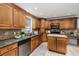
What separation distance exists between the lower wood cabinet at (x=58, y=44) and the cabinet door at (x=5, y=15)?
98.1 inches

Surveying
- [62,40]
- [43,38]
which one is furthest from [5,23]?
[43,38]

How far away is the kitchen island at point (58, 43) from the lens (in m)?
4.44

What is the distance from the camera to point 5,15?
2.85m

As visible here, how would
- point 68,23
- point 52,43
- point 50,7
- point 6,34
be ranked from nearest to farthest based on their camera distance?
1. point 6,34
2. point 50,7
3. point 52,43
4. point 68,23

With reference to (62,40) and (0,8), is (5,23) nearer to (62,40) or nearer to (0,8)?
(0,8)

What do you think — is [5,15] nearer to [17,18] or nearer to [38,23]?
[17,18]

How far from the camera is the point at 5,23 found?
2.82 metres

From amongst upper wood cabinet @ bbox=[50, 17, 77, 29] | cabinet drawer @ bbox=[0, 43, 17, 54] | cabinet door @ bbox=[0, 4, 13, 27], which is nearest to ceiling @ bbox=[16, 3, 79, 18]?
cabinet door @ bbox=[0, 4, 13, 27]

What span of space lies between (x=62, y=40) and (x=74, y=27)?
3.35 meters

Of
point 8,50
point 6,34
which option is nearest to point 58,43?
point 6,34

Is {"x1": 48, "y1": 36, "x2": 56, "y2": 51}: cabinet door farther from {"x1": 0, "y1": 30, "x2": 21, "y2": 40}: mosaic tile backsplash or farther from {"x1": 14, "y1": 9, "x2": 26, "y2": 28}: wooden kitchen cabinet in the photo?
{"x1": 0, "y1": 30, "x2": 21, "y2": 40}: mosaic tile backsplash

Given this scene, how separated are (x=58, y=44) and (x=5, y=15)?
2.93m

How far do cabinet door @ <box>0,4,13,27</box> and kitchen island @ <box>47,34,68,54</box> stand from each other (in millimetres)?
2482

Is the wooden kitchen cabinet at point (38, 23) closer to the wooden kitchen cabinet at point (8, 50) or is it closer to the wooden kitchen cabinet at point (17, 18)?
the wooden kitchen cabinet at point (17, 18)
